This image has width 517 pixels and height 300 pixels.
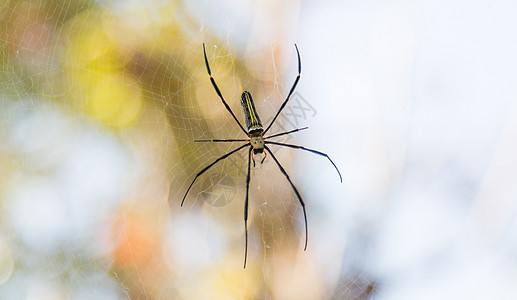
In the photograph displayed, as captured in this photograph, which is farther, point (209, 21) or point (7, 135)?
point (209, 21)

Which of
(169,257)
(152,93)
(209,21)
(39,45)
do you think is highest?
(209,21)

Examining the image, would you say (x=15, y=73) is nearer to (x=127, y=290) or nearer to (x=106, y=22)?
(x=106, y=22)

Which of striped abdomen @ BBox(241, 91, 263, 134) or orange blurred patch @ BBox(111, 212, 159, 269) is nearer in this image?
striped abdomen @ BBox(241, 91, 263, 134)

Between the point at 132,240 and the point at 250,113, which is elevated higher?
the point at 250,113

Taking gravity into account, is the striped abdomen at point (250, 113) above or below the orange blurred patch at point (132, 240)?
above

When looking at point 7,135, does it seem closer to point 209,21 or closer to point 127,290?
point 127,290

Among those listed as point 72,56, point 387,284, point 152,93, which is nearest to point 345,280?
point 387,284

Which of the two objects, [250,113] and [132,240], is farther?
[132,240]

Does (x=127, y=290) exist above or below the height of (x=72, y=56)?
below

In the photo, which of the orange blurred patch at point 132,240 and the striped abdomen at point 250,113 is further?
the orange blurred patch at point 132,240

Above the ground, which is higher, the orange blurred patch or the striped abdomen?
the striped abdomen
